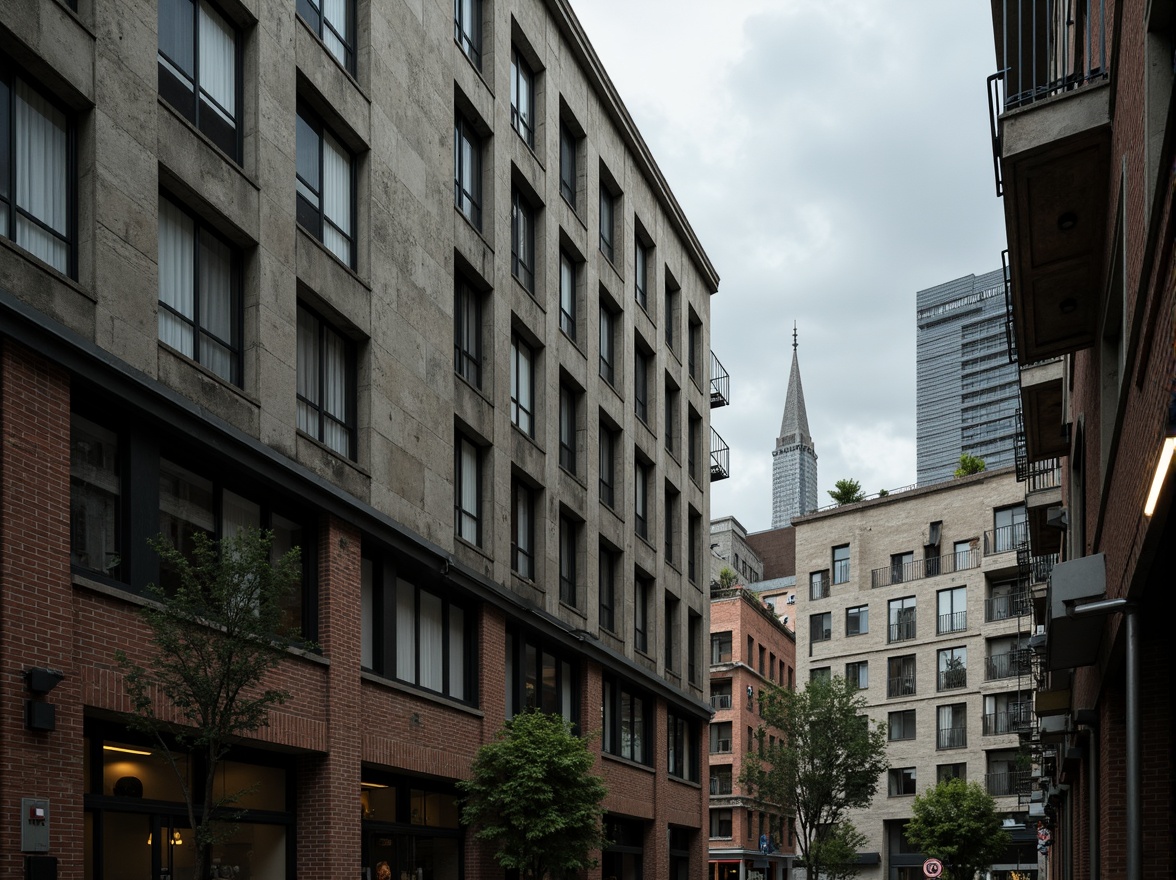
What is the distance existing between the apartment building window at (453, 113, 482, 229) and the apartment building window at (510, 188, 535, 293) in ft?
5.27

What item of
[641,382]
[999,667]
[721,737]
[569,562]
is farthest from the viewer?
[721,737]

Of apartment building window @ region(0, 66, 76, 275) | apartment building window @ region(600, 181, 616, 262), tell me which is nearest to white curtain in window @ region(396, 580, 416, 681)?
apartment building window @ region(0, 66, 76, 275)

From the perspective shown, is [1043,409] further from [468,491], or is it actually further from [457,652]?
[457,652]

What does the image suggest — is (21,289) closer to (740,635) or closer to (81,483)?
(81,483)

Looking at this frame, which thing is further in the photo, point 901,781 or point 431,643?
point 901,781

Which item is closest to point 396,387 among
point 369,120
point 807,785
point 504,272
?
point 369,120

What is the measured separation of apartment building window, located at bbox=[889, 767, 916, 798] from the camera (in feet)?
230

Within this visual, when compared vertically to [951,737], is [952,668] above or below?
above

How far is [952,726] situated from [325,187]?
5509 cm

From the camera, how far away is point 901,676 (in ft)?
235

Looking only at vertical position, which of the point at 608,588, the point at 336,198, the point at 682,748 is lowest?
the point at 682,748

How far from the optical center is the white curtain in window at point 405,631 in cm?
2434

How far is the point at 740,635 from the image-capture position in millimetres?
75562

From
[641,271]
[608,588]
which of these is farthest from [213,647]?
[641,271]
